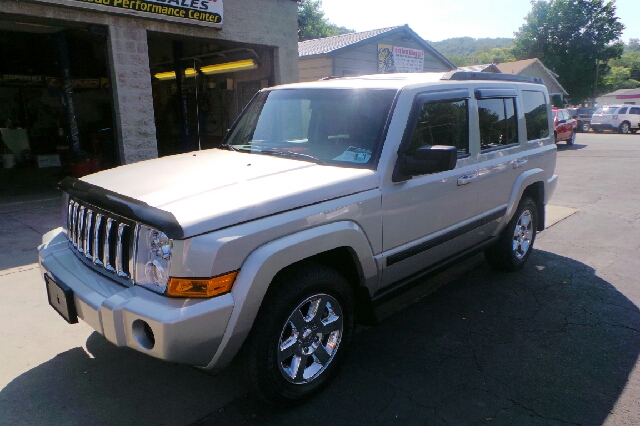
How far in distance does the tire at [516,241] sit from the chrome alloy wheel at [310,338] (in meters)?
2.52

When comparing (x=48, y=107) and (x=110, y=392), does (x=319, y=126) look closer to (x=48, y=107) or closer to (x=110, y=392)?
(x=110, y=392)

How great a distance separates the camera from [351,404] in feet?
9.20

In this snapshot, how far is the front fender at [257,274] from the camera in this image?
2322 mm

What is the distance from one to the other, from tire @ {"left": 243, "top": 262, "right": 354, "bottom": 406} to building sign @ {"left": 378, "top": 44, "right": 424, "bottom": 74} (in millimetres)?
15269

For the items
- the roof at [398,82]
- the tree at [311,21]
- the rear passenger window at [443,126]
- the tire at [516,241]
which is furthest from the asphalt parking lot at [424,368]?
the tree at [311,21]

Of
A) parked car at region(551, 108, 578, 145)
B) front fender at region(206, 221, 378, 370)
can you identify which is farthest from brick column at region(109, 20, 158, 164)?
parked car at region(551, 108, 578, 145)

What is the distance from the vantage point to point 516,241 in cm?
500

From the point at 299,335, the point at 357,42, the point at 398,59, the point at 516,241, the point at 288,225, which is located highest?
the point at 357,42

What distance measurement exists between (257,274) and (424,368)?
1532mm

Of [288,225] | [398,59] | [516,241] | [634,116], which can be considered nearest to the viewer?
[288,225]

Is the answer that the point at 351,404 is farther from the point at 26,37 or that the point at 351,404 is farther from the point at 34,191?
the point at 26,37

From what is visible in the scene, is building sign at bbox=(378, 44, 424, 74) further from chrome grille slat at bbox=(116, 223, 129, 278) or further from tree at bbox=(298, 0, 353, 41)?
tree at bbox=(298, 0, 353, 41)

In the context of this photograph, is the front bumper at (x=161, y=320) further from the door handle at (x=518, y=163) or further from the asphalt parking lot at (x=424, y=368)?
the door handle at (x=518, y=163)

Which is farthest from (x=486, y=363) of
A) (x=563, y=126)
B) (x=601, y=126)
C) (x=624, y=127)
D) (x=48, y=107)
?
(x=624, y=127)
